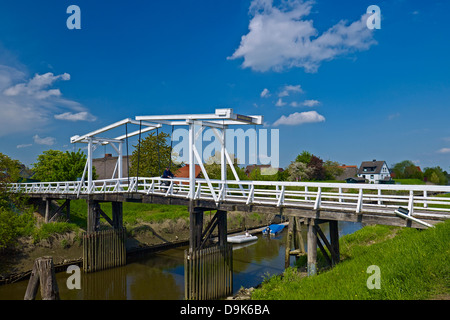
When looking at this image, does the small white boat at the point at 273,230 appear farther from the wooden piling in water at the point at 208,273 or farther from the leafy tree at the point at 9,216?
the leafy tree at the point at 9,216

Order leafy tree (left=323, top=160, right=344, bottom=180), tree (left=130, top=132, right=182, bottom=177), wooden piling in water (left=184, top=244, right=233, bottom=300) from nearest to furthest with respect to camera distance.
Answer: wooden piling in water (left=184, top=244, right=233, bottom=300), tree (left=130, top=132, right=182, bottom=177), leafy tree (left=323, top=160, right=344, bottom=180)

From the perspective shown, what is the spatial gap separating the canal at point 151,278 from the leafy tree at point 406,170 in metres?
67.2

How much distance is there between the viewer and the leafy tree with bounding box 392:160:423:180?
7672 centimetres

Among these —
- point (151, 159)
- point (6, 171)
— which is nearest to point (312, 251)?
point (6, 171)

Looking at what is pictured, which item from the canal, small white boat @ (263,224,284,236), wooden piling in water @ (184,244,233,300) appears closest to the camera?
A: wooden piling in water @ (184,244,233,300)

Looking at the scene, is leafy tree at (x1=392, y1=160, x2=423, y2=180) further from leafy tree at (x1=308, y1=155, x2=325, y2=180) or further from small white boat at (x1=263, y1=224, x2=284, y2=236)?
small white boat at (x1=263, y1=224, x2=284, y2=236)

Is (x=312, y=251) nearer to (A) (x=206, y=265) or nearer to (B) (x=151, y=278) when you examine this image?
(A) (x=206, y=265)

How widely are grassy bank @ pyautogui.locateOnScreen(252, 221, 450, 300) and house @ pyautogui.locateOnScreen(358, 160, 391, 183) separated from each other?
7518 cm

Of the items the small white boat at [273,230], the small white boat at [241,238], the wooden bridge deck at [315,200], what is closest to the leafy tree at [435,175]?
the small white boat at [273,230]

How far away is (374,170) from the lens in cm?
7969

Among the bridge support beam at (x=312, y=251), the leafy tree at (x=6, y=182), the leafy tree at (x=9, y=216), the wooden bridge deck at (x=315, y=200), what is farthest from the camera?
→ the leafy tree at (x=6, y=182)

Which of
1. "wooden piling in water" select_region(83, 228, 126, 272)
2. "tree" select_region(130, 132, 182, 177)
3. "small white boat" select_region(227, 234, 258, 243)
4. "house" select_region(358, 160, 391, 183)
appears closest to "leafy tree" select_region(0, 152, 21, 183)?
"wooden piling in water" select_region(83, 228, 126, 272)

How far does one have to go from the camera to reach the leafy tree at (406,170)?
76719 mm
